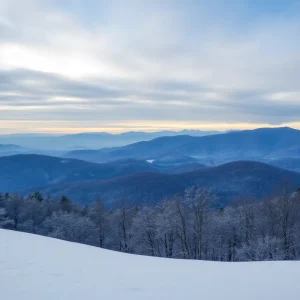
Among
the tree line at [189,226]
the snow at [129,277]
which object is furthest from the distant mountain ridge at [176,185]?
the snow at [129,277]

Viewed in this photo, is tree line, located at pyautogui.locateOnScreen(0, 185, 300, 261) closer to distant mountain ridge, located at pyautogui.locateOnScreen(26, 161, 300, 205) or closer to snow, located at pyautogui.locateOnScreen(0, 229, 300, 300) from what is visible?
snow, located at pyautogui.locateOnScreen(0, 229, 300, 300)

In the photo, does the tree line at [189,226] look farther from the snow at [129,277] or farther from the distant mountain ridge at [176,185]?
the distant mountain ridge at [176,185]

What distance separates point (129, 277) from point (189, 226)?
21.2 m

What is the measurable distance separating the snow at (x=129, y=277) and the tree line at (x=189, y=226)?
13.9 meters

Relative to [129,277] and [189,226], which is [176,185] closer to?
[189,226]

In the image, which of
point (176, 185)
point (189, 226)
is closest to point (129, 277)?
point (189, 226)

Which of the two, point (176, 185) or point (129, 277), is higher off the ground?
point (129, 277)

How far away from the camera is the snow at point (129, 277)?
6.61 metres

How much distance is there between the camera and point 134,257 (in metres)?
11.0

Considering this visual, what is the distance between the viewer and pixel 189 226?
28.2m

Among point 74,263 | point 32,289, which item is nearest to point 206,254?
point 74,263

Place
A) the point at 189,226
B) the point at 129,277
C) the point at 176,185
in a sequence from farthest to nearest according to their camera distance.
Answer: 1. the point at 176,185
2. the point at 189,226
3. the point at 129,277

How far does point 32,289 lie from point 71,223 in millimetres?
30355

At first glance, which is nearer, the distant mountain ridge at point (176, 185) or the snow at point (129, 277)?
the snow at point (129, 277)
